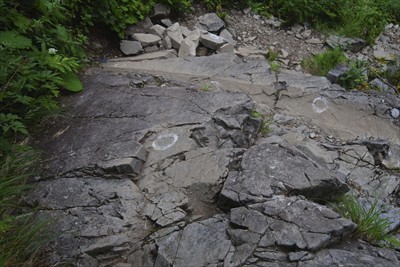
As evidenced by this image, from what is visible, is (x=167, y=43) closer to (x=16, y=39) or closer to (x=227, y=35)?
(x=227, y=35)

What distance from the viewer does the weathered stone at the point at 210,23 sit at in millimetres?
6404

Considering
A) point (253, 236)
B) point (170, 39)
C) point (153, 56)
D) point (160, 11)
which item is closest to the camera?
point (253, 236)

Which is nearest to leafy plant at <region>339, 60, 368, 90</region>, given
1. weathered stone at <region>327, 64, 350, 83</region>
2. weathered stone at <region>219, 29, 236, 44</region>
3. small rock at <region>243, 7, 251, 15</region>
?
weathered stone at <region>327, 64, 350, 83</region>

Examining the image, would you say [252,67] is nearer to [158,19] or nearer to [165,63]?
[165,63]

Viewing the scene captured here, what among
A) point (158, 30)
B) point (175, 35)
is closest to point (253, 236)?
point (175, 35)

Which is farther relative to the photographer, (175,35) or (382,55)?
(382,55)

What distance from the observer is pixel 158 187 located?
3.30 meters

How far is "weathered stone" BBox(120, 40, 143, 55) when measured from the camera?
5684 millimetres

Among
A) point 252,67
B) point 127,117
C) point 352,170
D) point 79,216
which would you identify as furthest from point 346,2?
point 79,216

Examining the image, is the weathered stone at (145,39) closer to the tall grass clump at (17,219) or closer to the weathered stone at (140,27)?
the weathered stone at (140,27)

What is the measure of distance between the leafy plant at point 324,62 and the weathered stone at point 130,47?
102 inches

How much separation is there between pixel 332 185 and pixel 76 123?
2696 mm

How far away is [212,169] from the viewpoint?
131 inches

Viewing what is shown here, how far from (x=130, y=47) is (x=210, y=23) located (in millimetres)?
1538
